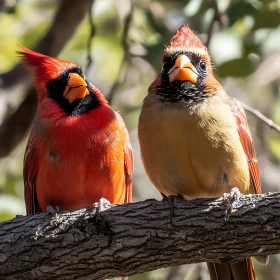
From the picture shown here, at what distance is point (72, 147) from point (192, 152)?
76 cm

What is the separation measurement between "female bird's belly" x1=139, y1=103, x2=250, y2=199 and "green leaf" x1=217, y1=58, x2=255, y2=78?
1.09 meters

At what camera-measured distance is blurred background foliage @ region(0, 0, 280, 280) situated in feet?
17.2

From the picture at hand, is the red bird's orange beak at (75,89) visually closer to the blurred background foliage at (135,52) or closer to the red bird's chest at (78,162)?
the red bird's chest at (78,162)

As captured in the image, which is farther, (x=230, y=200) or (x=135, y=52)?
(x=135, y=52)

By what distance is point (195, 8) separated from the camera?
212 inches

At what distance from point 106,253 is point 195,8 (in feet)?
7.37

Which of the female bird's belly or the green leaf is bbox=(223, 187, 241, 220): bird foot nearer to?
the female bird's belly

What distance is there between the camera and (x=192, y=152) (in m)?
3.90

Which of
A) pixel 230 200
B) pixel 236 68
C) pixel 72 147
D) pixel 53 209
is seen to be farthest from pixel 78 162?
pixel 236 68

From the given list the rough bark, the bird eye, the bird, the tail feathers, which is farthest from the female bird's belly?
the tail feathers

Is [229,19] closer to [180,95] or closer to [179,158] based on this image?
[180,95]

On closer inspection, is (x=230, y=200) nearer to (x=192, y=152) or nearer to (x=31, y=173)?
(x=192, y=152)

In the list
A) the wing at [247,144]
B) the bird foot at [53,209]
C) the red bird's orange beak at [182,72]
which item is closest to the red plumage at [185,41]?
the red bird's orange beak at [182,72]

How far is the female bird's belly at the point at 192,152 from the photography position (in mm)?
3904
